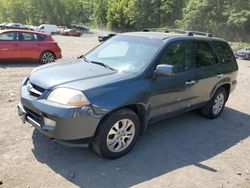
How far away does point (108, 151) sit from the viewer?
445 centimetres

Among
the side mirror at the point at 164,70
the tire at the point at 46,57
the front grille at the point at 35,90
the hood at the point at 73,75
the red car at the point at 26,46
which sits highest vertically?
the side mirror at the point at 164,70

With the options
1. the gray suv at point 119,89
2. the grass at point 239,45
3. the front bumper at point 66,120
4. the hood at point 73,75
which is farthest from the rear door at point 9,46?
the grass at point 239,45

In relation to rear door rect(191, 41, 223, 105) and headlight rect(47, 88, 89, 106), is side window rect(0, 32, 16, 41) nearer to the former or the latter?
rear door rect(191, 41, 223, 105)

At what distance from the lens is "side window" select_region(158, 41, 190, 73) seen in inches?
202

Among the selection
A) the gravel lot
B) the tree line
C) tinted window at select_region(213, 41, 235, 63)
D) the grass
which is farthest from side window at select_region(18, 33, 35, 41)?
the tree line

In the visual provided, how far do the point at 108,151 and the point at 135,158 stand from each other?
1.54 ft

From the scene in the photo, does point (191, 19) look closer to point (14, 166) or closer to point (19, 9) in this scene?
point (14, 166)

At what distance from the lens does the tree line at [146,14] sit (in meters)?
35.3

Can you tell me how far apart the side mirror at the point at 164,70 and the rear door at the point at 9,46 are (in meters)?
8.95

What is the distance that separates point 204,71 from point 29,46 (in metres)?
8.59

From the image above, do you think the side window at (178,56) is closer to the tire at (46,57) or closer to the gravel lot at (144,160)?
the gravel lot at (144,160)

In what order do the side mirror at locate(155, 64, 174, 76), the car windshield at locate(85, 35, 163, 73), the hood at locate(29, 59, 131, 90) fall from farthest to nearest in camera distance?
the car windshield at locate(85, 35, 163, 73) → the side mirror at locate(155, 64, 174, 76) → the hood at locate(29, 59, 131, 90)

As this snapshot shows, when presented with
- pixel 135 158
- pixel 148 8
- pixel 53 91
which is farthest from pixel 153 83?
pixel 148 8

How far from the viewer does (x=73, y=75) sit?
454cm
